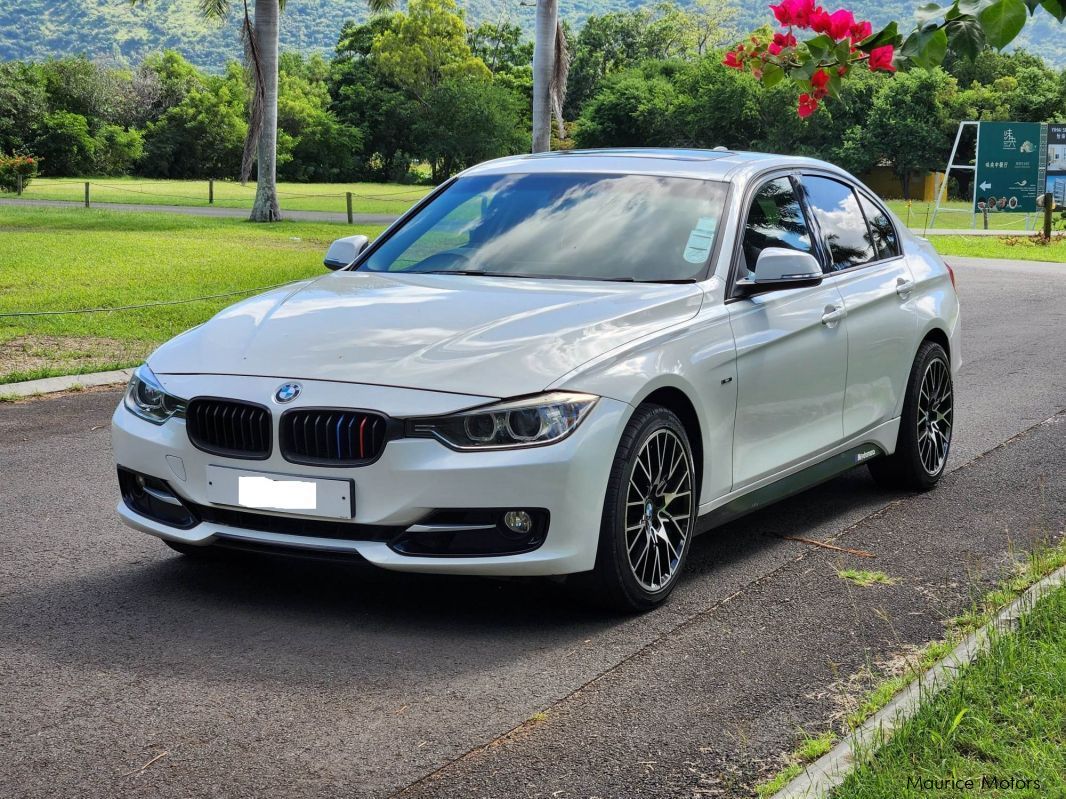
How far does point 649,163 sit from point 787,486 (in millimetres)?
1573

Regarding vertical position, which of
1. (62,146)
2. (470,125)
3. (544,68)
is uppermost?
(470,125)

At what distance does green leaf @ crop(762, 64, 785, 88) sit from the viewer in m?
4.10

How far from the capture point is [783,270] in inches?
229

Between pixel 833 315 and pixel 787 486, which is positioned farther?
pixel 833 315

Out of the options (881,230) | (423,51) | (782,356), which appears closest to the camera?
(782,356)

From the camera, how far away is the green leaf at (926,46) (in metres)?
3.50

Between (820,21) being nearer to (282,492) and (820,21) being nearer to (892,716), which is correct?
(892,716)

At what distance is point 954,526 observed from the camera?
22.5 ft

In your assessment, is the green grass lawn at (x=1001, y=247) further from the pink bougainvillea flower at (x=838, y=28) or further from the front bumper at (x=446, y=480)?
the pink bougainvillea flower at (x=838, y=28)

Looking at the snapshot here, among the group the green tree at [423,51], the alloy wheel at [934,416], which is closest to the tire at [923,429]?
the alloy wheel at [934,416]

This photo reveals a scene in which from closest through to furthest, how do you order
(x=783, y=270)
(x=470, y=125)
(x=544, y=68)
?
1. (x=783, y=270)
2. (x=544, y=68)
3. (x=470, y=125)

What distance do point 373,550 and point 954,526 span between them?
10.5 feet

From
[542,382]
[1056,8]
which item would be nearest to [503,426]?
[542,382]

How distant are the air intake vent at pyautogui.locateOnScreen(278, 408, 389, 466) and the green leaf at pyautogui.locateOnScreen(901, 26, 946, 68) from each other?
81.5 inches
